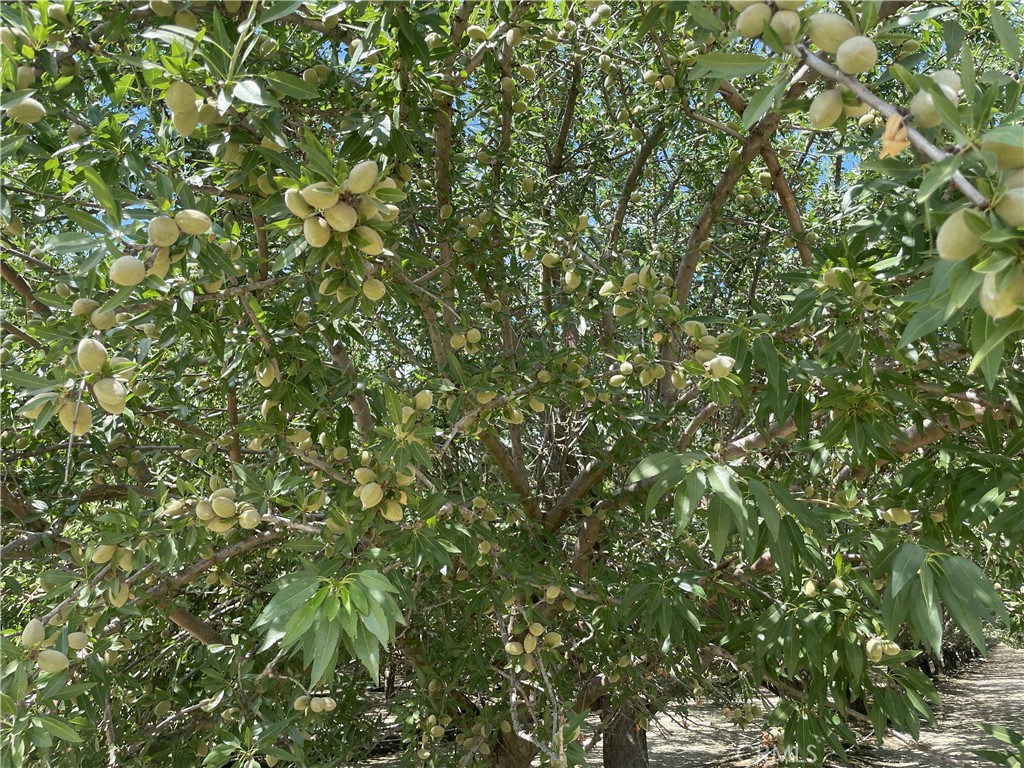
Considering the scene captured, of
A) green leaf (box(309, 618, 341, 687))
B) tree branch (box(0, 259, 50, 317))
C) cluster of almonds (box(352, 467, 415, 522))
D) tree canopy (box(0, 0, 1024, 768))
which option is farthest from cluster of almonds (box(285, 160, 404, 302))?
tree branch (box(0, 259, 50, 317))

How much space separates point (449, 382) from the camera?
2191 millimetres

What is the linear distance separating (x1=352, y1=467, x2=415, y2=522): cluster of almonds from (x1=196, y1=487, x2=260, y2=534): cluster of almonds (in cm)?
24

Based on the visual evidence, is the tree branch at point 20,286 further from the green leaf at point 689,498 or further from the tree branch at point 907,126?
the tree branch at point 907,126

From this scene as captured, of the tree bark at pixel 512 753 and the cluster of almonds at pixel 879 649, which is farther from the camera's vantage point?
the tree bark at pixel 512 753

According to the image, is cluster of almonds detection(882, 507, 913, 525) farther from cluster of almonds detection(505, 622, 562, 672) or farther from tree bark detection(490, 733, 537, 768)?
tree bark detection(490, 733, 537, 768)

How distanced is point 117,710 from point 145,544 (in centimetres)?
142

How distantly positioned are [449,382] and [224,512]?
774 millimetres

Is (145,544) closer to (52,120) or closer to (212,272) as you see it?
(212,272)

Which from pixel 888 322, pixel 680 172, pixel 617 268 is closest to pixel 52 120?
pixel 617 268

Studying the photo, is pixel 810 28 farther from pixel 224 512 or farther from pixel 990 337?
pixel 224 512

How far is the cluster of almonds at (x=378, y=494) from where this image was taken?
1620mm

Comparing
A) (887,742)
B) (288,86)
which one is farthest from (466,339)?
(887,742)

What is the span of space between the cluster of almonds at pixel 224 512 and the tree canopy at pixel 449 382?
0.5 inches

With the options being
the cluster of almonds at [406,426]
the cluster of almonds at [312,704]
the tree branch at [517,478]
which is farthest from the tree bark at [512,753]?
the cluster of almonds at [406,426]
